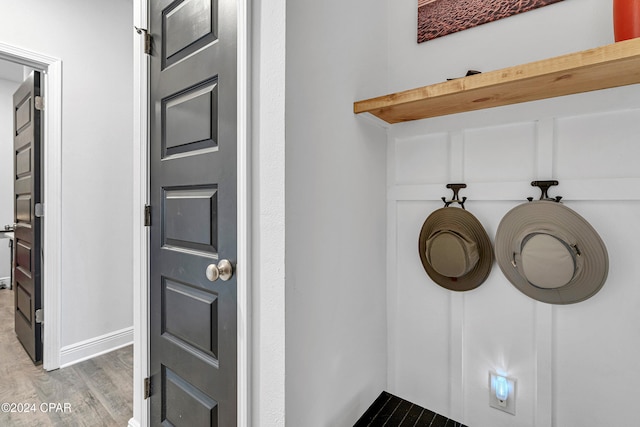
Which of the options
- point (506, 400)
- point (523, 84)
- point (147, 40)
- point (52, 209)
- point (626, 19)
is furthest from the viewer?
point (52, 209)

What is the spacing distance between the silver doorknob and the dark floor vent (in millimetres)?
788

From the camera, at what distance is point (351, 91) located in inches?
47.4

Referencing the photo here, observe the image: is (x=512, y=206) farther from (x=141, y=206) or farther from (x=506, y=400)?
(x=141, y=206)

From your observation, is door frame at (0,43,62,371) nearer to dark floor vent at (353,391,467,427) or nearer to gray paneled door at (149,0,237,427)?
gray paneled door at (149,0,237,427)

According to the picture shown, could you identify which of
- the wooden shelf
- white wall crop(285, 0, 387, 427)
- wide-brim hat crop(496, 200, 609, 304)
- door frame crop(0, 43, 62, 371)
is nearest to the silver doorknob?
white wall crop(285, 0, 387, 427)

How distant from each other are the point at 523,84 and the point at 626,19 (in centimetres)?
27

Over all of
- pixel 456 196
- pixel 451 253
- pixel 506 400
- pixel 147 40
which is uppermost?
pixel 147 40

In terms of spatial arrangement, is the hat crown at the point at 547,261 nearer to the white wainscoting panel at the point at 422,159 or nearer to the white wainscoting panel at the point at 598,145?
the white wainscoting panel at the point at 598,145

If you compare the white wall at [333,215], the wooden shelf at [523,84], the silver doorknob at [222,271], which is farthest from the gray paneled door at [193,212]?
the wooden shelf at [523,84]

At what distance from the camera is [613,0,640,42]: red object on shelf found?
832mm

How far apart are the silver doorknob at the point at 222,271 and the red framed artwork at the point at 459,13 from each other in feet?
4.04

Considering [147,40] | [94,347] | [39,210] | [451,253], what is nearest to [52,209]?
[39,210]

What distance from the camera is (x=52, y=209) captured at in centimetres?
225

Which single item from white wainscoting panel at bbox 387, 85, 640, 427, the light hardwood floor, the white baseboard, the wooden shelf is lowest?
the light hardwood floor
